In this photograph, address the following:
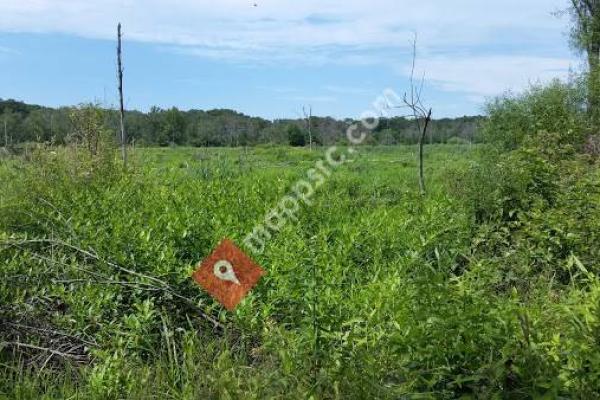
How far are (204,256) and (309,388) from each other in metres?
1.91

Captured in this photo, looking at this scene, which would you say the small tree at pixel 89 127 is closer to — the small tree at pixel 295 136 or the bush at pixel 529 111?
the bush at pixel 529 111

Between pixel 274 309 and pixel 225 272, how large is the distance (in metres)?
0.43

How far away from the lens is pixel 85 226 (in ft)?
15.0

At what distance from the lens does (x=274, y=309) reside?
3531 mm

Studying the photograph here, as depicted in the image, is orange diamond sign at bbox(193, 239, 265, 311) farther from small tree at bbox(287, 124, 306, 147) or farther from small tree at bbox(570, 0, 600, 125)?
small tree at bbox(287, 124, 306, 147)

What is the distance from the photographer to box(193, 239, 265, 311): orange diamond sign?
360 cm

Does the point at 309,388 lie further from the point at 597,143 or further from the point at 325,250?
the point at 597,143

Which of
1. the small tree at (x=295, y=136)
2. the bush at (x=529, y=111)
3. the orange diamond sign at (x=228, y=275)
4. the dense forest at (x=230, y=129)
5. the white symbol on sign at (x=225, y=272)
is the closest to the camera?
the orange diamond sign at (x=228, y=275)

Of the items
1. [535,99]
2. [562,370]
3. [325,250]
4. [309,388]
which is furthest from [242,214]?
[535,99]

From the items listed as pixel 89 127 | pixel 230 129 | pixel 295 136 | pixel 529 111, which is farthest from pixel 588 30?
pixel 230 129

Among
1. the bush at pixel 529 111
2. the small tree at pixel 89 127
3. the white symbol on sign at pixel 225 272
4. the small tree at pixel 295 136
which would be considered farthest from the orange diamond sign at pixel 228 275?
the small tree at pixel 295 136

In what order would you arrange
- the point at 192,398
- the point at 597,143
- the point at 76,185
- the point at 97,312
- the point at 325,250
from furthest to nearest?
the point at 597,143 → the point at 76,185 → the point at 325,250 → the point at 97,312 → the point at 192,398

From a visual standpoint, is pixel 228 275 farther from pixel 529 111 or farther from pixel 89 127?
pixel 529 111

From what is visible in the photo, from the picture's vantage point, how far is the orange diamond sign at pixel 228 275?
11.8 ft
